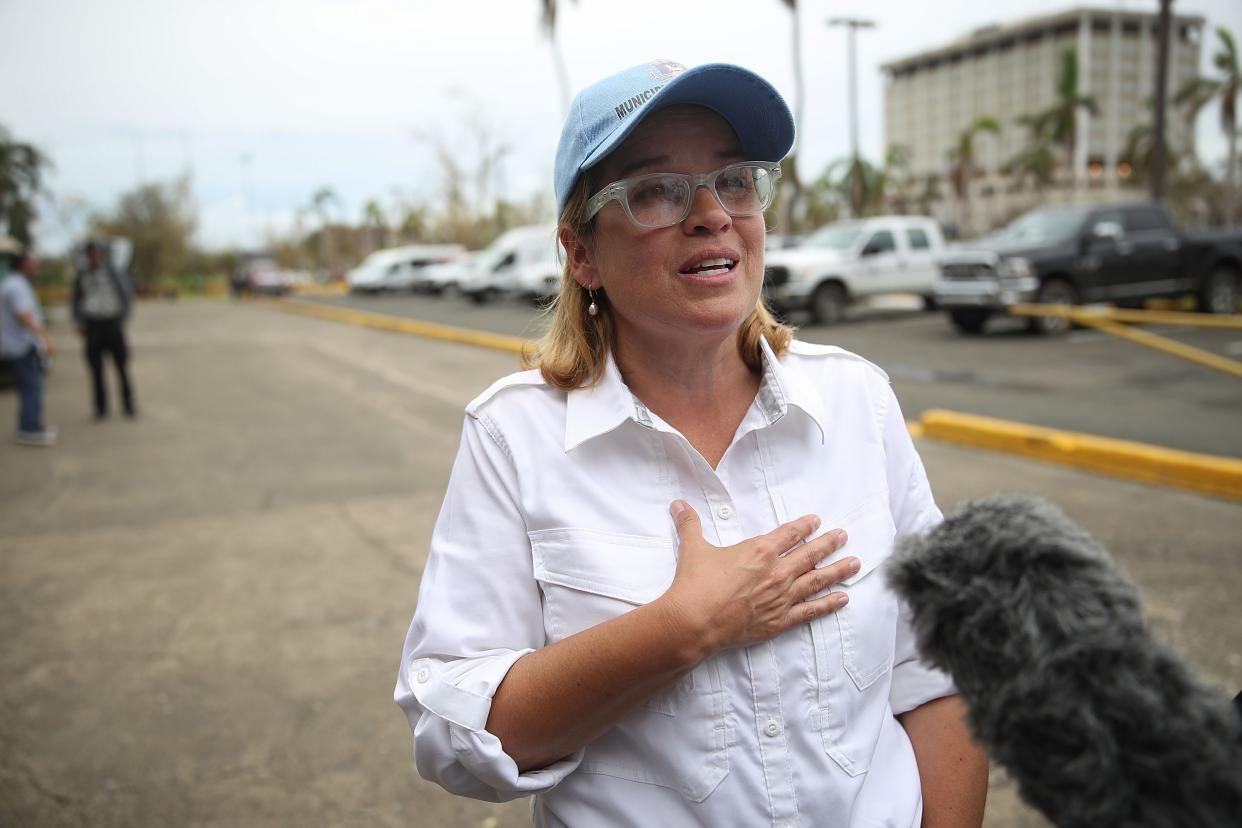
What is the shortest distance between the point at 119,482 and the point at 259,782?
510 centimetres

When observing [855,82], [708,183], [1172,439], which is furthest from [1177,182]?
[708,183]

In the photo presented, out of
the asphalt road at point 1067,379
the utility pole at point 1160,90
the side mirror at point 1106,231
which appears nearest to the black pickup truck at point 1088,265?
the side mirror at point 1106,231

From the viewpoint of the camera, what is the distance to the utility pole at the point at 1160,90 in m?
17.4

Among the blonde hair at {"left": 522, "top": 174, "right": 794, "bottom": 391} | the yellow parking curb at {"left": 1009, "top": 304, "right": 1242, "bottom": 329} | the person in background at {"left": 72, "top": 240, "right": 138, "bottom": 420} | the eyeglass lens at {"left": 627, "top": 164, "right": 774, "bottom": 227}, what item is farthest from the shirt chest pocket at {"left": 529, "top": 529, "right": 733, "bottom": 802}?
the person in background at {"left": 72, "top": 240, "right": 138, "bottom": 420}

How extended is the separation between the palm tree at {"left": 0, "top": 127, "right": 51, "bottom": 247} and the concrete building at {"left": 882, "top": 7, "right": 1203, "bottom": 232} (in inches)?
3349

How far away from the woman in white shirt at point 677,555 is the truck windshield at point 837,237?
17786mm

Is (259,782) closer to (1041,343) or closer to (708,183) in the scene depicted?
(708,183)

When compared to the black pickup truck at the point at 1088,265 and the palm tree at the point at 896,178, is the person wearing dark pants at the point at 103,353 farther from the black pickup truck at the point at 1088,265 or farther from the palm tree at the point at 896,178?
the palm tree at the point at 896,178

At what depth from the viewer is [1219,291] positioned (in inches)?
632

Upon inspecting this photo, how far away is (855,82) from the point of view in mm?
32500

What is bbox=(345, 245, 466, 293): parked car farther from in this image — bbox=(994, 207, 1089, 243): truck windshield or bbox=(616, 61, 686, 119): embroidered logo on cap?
bbox=(616, 61, 686, 119): embroidered logo on cap

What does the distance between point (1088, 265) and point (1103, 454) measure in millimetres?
9275

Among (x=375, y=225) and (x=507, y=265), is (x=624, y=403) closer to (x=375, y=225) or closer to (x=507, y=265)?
(x=507, y=265)

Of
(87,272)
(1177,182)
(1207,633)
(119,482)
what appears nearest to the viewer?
(1207,633)
